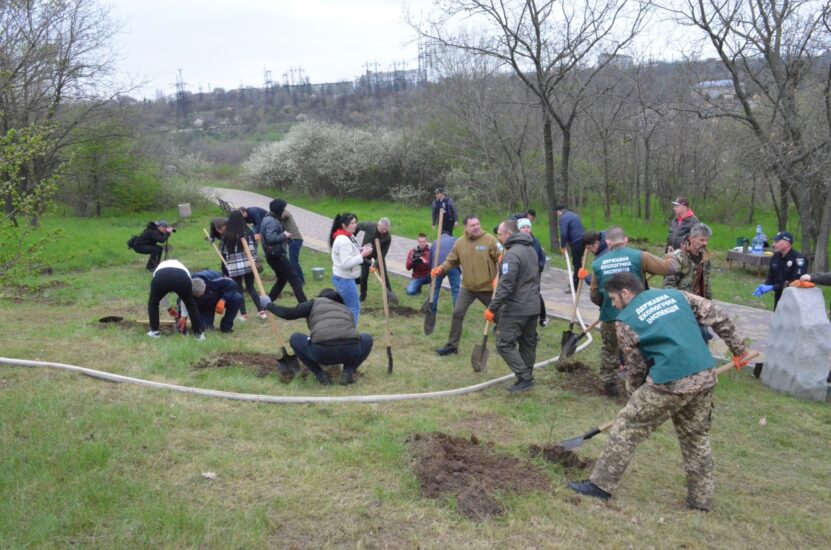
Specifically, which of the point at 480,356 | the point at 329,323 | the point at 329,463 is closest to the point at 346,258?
the point at 329,323

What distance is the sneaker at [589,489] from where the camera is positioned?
176 inches

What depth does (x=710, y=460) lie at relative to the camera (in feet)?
14.8

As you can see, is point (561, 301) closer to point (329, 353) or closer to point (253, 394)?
point (329, 353)

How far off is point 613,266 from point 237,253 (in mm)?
5266

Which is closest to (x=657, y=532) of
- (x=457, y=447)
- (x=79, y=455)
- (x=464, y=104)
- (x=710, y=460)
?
(x=710, y=460)

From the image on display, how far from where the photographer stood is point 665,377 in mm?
4219

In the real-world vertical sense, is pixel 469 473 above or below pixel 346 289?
below

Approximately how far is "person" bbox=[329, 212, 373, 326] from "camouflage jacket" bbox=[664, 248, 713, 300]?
11.3ft

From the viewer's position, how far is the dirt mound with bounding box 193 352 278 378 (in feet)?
22.9

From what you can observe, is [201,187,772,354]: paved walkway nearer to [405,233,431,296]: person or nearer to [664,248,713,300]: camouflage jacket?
[664,248,713,300]: camouflage jacket

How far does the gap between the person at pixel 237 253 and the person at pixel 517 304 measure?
3.52 metres

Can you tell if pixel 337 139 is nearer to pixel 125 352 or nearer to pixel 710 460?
pixel 125 352

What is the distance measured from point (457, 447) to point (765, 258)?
11843mm

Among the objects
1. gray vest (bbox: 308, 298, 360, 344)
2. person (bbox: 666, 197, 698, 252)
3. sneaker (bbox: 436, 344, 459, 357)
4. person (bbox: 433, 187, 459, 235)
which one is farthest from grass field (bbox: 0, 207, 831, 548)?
person (bbox: 433, 187, 459, 235)
